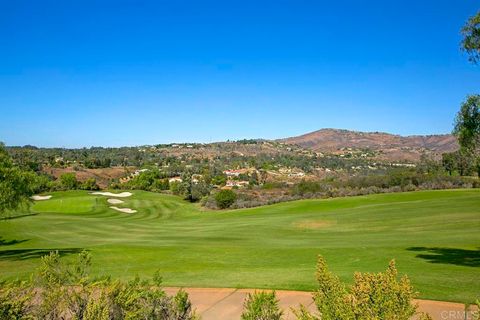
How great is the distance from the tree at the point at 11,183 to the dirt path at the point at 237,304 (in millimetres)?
11186

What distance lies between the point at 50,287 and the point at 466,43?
13509mm

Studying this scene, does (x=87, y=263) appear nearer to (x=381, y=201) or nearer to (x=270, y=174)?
(x=381, y=201)

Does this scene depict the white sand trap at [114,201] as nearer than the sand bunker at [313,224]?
No

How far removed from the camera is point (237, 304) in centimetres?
943

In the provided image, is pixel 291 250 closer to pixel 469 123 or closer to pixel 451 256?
pixel 451 256

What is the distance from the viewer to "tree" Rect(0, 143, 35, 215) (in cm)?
1784

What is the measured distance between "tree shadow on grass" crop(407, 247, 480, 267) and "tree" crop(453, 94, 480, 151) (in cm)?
369

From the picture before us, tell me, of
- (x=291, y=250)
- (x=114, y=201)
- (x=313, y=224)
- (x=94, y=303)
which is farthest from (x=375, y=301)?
(x=114, y=201)

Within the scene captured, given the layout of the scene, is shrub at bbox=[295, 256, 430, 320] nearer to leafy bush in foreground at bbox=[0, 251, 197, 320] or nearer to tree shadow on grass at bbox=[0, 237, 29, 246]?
leafy bush in foreground at bbox=[0, 251, 197, 320]

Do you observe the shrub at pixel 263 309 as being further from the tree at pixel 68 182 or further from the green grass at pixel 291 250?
the tree at pixel 68 182

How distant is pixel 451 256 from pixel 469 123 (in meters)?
4.96

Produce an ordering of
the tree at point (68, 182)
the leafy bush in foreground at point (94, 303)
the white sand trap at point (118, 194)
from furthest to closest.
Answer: the tree at point (68, 182)
the white sand trap at point (118, 194)
the leafy bush in foreground at point (94, 303)

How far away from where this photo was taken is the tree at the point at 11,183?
1784 centimetres

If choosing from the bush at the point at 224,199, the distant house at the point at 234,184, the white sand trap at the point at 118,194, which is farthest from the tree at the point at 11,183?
the distant house at the point at 234,184
